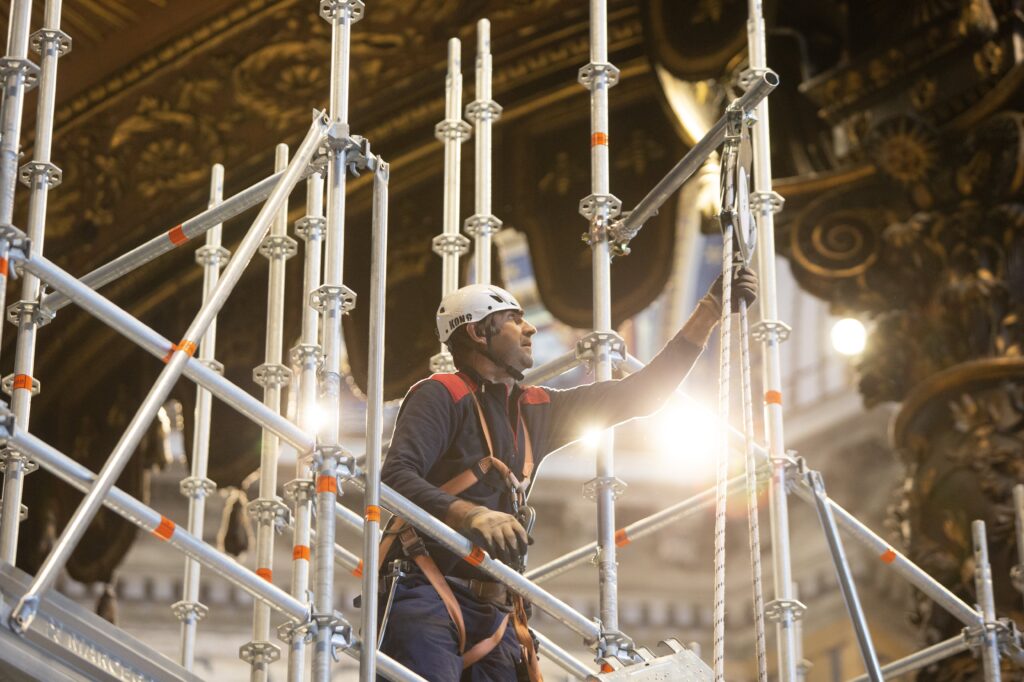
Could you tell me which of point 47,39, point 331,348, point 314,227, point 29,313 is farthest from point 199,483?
point 331,348

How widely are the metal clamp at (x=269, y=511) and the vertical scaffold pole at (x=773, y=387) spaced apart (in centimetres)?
159

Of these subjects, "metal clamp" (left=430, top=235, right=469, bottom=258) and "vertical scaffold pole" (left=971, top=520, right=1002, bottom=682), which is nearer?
"metal clamp" (left=430, top=235, right=469, bottom=258)

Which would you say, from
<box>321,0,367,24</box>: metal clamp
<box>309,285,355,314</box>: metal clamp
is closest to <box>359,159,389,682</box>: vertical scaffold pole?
<box>309,285,355,314</box>: metal clamp

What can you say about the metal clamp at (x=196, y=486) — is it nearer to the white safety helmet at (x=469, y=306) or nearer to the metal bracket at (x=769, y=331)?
the white safety helmet at (x=469, y=306)

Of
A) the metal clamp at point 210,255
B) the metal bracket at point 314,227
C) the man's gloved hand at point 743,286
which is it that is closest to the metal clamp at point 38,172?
the metal bracket at point 314,227

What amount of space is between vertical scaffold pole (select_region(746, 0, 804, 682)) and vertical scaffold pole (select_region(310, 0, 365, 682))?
1281 mm

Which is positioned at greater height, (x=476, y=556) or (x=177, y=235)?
(x=177, y=235)

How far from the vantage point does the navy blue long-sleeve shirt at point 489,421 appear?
217 inches

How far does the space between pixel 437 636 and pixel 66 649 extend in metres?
1.13

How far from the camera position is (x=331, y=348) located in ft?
17.9

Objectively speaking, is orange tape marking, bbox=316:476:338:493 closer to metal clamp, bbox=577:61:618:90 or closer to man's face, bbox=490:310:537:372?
man's face, bbox=490:310:537:372

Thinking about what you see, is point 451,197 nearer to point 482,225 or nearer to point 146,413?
point 482,225

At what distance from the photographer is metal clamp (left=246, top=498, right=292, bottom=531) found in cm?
677

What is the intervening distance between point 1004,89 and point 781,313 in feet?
14.7
